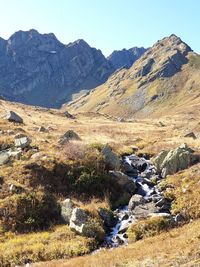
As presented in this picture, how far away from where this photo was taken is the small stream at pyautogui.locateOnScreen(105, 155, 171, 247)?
26.1 metres

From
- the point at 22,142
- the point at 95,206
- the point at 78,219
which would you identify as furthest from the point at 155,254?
the point at 22,142

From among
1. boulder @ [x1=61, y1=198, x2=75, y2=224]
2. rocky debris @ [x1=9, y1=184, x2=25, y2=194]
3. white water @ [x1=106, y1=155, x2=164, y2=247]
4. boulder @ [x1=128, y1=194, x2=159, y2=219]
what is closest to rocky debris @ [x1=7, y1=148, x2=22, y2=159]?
rocky debris @ [x1=9, y1=184, x2=25, y2=194]

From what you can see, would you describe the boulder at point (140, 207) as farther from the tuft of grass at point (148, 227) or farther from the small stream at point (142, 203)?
the tuft of grass at point (148, 227)

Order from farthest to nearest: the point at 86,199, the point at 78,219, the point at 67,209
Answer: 1. the point at 86,199
2. the point at 67,209
3. the point at 78,219

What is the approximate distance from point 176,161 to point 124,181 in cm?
523

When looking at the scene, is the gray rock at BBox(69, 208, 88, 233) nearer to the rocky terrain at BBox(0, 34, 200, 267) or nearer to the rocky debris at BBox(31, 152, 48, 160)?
the rocky terrain at BBox(0, 34, 200, 267)

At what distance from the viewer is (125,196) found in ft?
105

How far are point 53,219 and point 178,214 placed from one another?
8002mm

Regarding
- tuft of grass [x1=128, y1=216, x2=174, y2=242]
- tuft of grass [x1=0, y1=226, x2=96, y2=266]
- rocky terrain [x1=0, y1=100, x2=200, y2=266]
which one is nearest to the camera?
tuft of grass [x1=0, y1=226, x2=96, y2=266]

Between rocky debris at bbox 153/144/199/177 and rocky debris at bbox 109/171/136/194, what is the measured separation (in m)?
3.43

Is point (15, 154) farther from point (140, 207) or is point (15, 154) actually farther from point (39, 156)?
point (140, 207)

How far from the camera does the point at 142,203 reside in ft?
97.0

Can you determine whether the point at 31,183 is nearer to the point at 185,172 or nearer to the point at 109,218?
the point at 109,218

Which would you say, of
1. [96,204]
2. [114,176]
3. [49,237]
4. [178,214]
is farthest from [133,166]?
[49,237]
